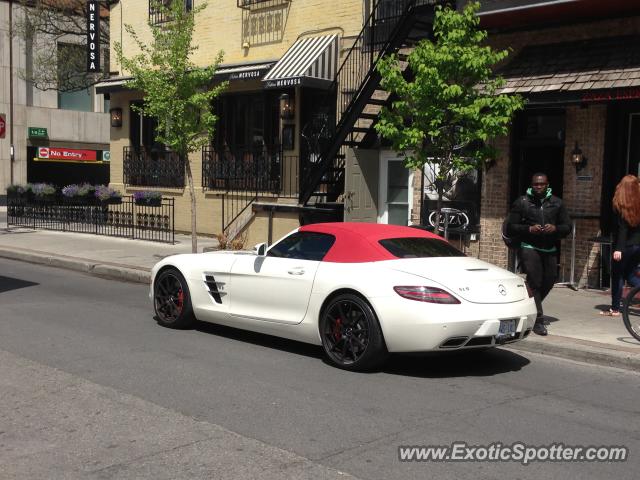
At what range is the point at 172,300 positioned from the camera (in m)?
8.84

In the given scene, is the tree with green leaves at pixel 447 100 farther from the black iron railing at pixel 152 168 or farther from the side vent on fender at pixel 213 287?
the black iron railing at pixel 152 168

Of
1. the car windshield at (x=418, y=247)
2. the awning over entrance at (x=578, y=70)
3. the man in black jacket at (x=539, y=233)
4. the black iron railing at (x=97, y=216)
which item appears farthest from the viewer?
the black iron railing at (x=97, y=216)

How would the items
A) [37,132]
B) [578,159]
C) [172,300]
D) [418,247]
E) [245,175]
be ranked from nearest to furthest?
[418,247] < [172,300] < [578,159] < [245,175] < [37,132]

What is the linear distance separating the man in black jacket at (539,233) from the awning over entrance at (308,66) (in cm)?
804

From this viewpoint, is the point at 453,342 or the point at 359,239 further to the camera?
the point at 359,239

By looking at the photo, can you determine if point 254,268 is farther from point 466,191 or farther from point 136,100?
point 136,100

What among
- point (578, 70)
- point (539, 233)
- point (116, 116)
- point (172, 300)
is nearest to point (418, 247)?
point (539, 233)

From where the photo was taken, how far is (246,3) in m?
18.5

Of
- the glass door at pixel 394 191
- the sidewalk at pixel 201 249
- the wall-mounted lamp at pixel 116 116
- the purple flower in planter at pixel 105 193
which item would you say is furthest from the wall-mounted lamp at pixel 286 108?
the wall-mounted lamp at pixel 116 116

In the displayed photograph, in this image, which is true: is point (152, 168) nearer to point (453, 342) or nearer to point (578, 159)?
point (578, 159)

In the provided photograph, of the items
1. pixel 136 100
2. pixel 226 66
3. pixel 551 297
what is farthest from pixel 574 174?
pixel 136 100

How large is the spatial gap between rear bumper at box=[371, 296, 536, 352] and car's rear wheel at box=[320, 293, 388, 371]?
10 centimetres

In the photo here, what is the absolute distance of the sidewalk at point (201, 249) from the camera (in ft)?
26.1

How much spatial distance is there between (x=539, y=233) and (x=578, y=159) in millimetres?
4095
